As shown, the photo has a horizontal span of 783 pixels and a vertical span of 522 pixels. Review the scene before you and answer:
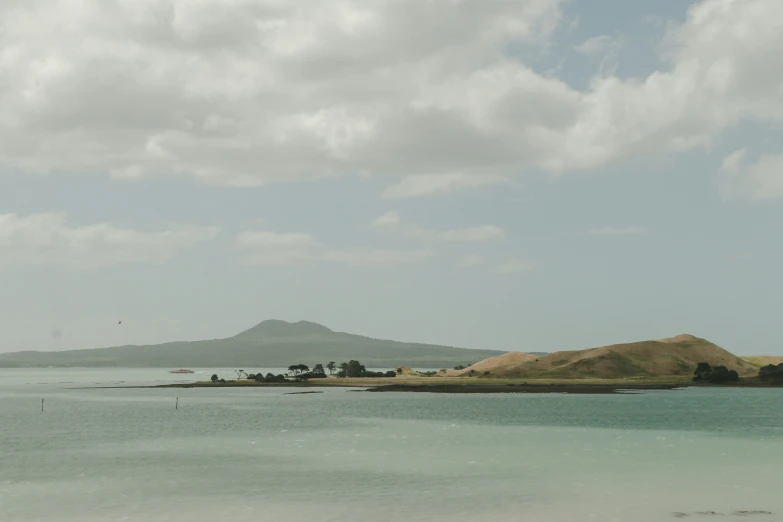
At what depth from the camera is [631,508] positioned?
145 feet

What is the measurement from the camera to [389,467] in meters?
61.2

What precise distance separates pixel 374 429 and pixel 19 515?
57.4m

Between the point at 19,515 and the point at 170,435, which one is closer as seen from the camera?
the point at 19,515

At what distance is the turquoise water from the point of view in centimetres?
4450

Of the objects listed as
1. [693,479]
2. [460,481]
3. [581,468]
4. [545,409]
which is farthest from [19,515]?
[545,409]

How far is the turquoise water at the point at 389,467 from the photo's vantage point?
146ft

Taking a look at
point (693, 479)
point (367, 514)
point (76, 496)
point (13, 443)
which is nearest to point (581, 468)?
point (693, 479)

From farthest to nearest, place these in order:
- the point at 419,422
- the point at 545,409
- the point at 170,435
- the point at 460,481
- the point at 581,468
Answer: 1. the point at 545,409
2. the point at 419,422
3. the point at 170,435
4. the point at 581,468
5. the point at 460,481

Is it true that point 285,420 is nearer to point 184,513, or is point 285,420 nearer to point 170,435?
point 170,435

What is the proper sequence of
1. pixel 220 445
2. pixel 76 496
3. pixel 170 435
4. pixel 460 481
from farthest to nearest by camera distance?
1. pixel 170 435
2. pixel 220 445
3. pixel 460 481
4. pixel 76 496

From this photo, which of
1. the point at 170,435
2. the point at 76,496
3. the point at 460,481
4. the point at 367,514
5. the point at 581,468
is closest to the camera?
the point at 367,514

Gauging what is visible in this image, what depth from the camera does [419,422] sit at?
353 ft

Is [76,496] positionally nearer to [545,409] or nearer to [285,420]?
[285,420]

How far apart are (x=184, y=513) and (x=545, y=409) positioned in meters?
102
